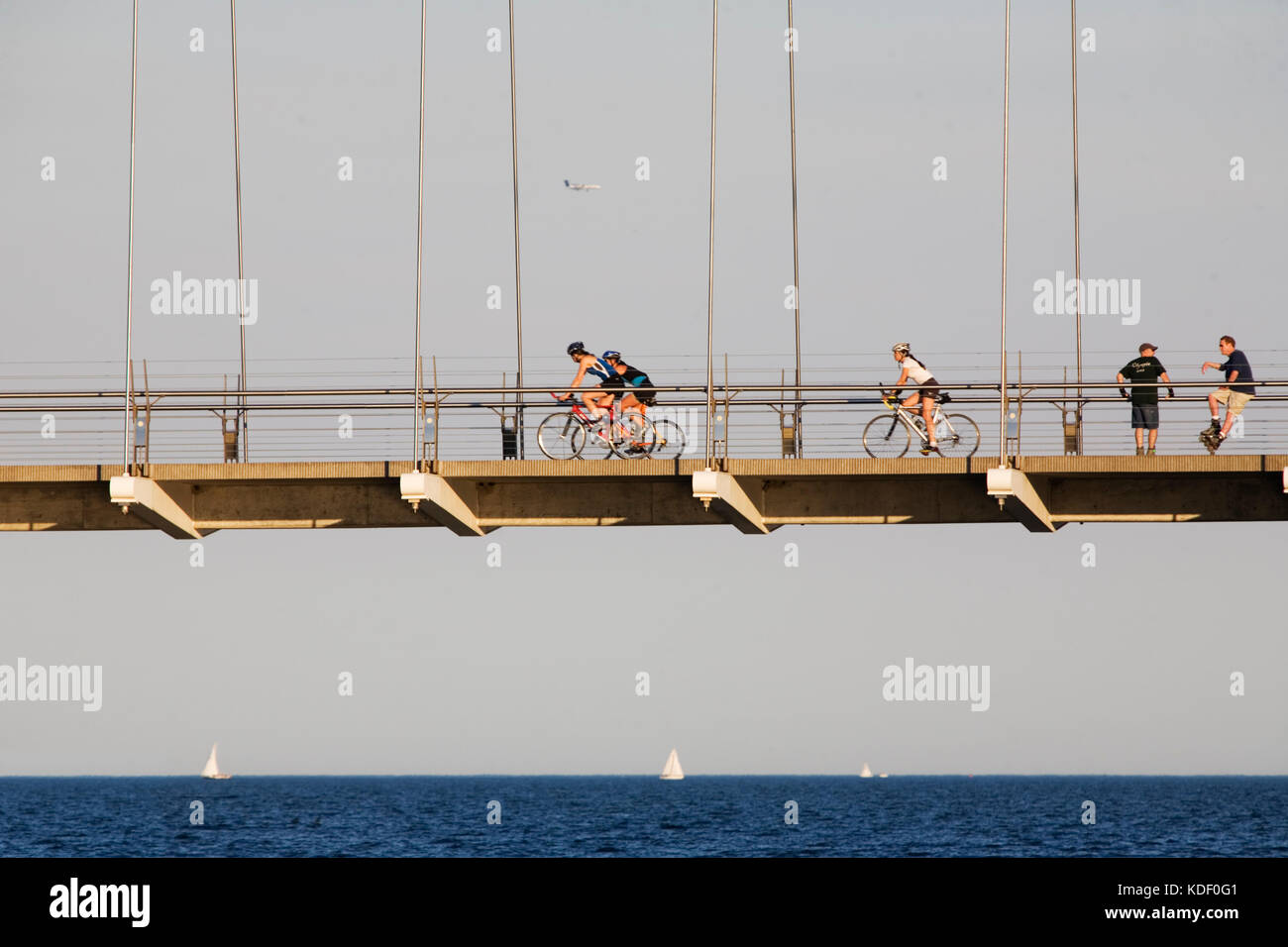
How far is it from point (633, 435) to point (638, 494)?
2366mm

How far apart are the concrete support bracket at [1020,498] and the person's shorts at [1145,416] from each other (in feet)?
6.12

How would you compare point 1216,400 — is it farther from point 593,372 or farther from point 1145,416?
point 593,372

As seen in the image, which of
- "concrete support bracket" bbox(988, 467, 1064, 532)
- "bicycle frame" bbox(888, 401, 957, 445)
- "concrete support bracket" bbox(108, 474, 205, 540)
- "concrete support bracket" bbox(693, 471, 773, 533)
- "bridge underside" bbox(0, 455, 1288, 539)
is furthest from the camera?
"bicycle frame" bbox(888, 401, 957, 445)

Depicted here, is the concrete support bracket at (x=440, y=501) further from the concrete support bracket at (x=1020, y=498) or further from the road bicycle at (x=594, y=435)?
the concrete support bracket at (x=1020, y=498)

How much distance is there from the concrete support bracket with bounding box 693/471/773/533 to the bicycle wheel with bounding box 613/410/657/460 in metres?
2.68

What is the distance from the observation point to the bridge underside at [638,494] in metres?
28.2

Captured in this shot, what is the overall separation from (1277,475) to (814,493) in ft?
21.6

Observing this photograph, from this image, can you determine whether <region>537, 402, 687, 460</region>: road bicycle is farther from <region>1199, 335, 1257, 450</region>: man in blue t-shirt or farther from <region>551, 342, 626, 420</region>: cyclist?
<region>1199, 335, 1257, 450</region>: man in blue t-shirt

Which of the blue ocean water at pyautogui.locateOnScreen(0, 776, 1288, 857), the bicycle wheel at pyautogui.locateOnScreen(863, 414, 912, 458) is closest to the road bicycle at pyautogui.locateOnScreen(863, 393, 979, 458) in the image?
the bicycle wheel at pyautogui.locateOnScreen(863, 414, 912, 458)

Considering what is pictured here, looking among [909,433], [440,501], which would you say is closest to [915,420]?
[909,433]

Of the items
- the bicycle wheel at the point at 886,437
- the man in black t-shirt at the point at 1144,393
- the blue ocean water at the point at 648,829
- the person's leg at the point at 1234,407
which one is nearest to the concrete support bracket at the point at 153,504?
the bicycle wheel at the point at 886,437

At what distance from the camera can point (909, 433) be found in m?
31.5

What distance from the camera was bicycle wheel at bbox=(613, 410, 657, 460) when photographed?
3170 cm
